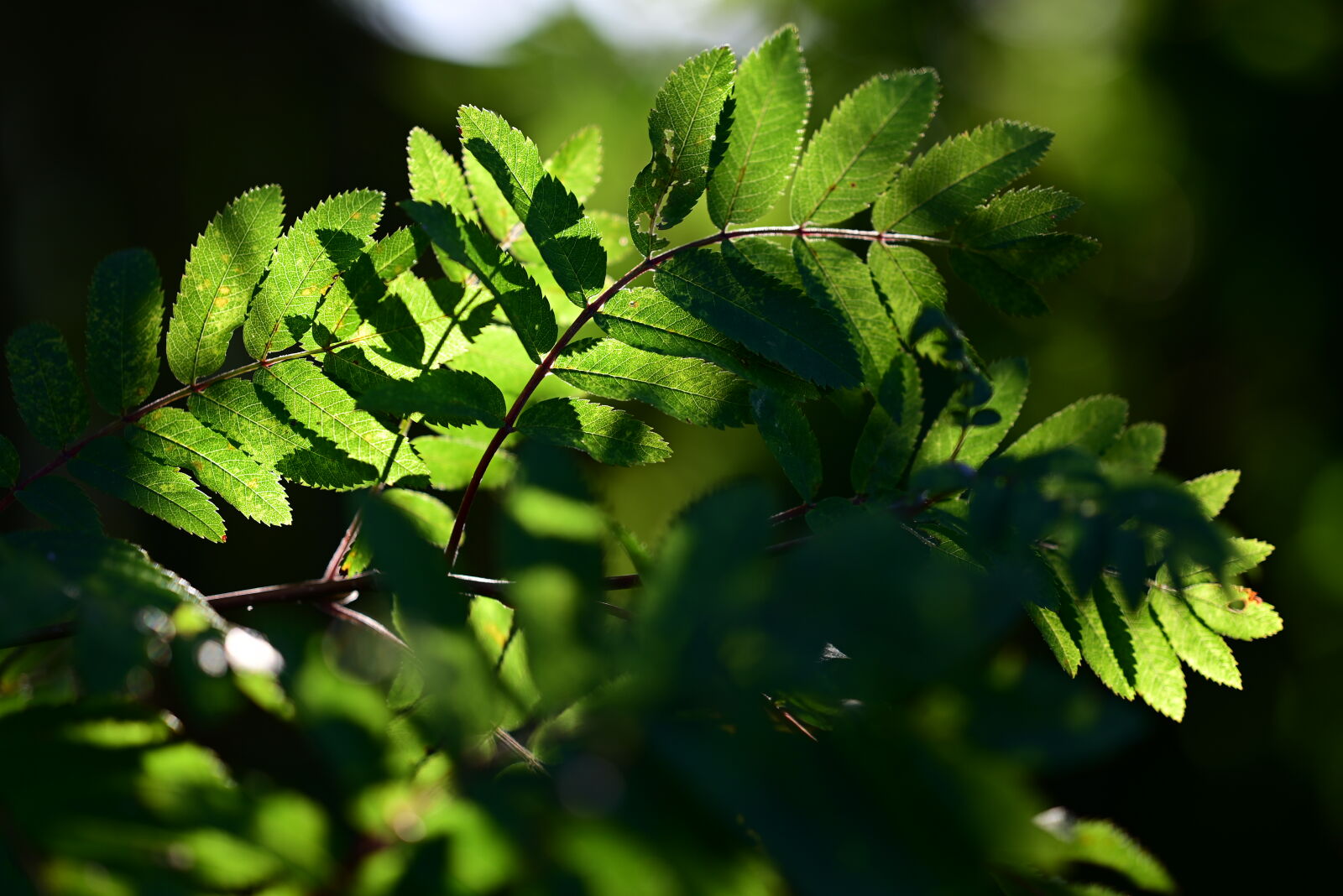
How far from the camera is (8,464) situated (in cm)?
88

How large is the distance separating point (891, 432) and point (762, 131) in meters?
0.31

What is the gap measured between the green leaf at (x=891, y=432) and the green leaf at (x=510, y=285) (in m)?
0.33

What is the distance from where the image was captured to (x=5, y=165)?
4.45 m

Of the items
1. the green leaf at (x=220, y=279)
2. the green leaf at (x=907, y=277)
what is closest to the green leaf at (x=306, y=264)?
the green leaf at (x=220, y=279)

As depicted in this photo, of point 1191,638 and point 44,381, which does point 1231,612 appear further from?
point 44,381

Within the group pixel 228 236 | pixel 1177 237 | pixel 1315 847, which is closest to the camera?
pixel 228 236

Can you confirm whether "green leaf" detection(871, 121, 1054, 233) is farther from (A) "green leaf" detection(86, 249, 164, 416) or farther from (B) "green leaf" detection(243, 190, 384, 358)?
(A) "green leaf" detection(86, 249, 164, 416)

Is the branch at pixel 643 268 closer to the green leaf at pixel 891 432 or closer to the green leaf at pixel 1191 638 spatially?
the green leaf at pixel 891 432

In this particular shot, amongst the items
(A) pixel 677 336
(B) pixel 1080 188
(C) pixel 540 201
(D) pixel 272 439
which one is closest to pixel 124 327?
(D) pixel 272 439

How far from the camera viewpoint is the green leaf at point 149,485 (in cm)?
88

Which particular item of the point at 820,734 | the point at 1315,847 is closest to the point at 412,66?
the point at 820,734

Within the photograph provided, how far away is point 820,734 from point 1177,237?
7.87 m

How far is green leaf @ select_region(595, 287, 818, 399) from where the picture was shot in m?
0.85

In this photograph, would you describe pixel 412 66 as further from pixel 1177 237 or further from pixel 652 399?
pixel 652 399
